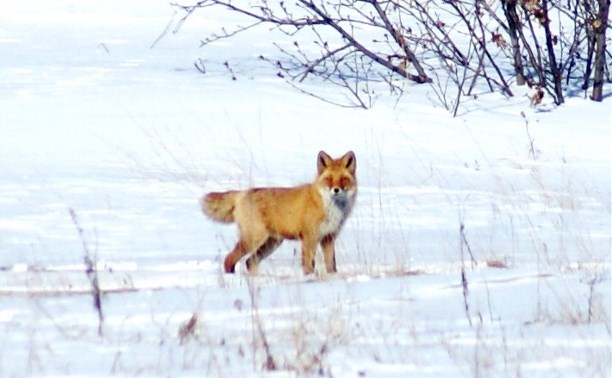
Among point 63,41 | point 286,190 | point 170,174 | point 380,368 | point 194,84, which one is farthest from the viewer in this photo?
point 63,41

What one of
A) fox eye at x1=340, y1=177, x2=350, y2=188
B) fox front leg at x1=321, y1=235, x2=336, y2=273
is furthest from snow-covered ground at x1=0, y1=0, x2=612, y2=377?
fox eye at x1=340, y1=177, x2=350, y2=188

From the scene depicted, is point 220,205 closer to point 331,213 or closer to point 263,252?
point 263,252

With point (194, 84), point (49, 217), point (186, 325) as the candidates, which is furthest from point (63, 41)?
point (186, 325)

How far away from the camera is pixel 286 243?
402 inches

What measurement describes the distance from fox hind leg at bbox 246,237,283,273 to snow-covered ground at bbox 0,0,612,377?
0.10 metres

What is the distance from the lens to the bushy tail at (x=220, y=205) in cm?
895

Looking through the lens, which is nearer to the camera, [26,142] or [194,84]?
[26,142]

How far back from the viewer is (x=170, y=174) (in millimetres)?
12109

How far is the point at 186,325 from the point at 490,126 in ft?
31.0

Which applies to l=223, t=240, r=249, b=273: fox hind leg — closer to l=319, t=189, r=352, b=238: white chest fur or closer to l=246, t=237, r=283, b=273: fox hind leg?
l=246, t=237, r=283, b=273: fox hind leg

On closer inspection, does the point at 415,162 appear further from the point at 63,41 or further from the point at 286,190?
the point at 63,41

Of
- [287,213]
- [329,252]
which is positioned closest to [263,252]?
[287,213]

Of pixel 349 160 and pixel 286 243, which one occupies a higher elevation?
pixel 349 160

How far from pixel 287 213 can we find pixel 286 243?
140cm
